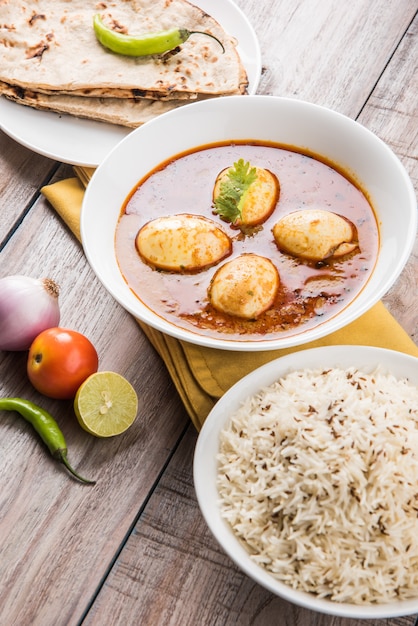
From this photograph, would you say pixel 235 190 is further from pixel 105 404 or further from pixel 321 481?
pixel 321 481

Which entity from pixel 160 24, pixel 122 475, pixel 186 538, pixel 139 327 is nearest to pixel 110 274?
pixel 139 327

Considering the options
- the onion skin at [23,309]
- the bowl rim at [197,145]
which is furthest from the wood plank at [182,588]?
the onion skin at [23,309]

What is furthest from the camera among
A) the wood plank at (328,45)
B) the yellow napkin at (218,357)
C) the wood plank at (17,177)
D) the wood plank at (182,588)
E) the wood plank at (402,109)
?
the wood plank at (328,45)

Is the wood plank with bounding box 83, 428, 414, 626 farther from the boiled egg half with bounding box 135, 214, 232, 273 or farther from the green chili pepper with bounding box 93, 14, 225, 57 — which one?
the green chili pepper with bounding box 93, 14, 225, 57

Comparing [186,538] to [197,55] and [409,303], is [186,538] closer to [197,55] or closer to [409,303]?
[409,303]

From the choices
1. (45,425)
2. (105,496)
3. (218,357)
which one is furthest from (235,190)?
(105,496)

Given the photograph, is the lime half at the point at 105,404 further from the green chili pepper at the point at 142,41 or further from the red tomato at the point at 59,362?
the green chili pepper at the point at 142,41
